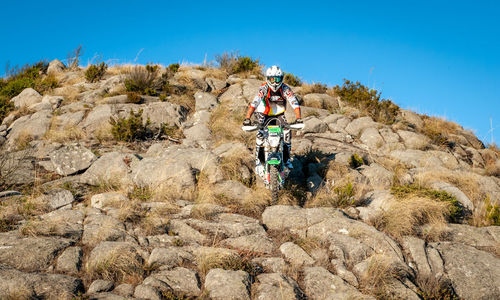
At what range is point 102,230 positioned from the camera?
248 inches

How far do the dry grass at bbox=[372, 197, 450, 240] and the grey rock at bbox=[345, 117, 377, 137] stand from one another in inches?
245

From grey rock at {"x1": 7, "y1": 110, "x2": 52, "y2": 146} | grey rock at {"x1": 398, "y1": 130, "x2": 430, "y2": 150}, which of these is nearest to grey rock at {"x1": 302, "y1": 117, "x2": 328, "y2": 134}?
grey rock at {"x1": 398, "y1": 130, "x2": 430, "y2": 150}

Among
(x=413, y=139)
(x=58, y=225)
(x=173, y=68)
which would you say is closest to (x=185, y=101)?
(x=173, y=68)

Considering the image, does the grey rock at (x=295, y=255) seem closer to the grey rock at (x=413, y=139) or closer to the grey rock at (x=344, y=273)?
the grey rock at (x=344, y=273)

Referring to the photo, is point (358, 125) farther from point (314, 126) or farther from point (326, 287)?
point (326, 287)

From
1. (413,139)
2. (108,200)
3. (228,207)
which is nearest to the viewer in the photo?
(108,200)

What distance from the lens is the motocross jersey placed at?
8.67m

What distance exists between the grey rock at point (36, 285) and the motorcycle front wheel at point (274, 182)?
13.3 feet

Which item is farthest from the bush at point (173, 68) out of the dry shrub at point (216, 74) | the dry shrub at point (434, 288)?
the dry shrub at point (434, 288)

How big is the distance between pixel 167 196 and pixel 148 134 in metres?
5.31

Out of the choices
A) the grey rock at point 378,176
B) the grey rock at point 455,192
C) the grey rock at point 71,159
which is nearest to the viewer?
the grey rock at point 455,192

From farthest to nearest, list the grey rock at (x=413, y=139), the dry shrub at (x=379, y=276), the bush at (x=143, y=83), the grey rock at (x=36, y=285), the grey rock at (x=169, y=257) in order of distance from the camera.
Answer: the bush at (x=143, y=83), the grey rock at (x=413, y=139), the grey rock at (x=169, y=257), the dry shrub at (x=379, y=276), the grey rock at (x=36, y=285)

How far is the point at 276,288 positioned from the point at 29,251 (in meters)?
3.74

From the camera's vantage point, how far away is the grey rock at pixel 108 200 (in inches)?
302
